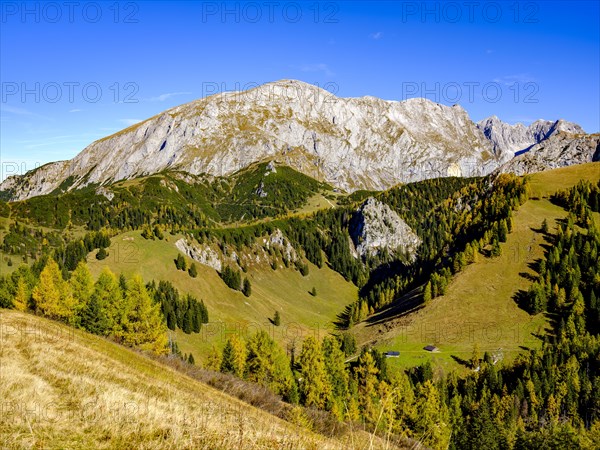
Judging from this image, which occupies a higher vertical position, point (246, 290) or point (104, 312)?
point (104, 312)

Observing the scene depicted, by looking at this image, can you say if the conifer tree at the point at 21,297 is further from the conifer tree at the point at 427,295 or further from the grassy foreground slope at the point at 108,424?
the conifer tree at the point at 427,295

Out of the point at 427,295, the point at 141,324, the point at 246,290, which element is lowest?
the point at 246,290

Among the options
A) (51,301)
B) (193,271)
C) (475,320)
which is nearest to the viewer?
(51,301)

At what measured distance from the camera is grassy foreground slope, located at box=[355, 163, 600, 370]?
397 ft

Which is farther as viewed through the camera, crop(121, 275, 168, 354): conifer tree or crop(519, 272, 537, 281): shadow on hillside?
crop(519, 272, 537, 281): shadow on hillside

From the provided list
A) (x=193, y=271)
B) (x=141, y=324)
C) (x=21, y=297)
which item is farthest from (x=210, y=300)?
(x=141, y=324)

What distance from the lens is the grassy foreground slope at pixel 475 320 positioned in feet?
397

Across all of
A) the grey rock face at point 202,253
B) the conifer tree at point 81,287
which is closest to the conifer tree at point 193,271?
the grey rock face at point 202,253

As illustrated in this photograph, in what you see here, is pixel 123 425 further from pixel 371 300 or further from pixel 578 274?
pixel 371 300

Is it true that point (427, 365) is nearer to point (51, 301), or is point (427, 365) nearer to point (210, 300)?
point (210, 300)

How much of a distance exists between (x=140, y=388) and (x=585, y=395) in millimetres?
119768

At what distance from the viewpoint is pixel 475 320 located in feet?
437

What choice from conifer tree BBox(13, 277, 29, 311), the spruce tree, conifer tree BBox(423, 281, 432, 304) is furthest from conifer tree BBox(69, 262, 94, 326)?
conifer tree BBox(423, 281, 432, 304)

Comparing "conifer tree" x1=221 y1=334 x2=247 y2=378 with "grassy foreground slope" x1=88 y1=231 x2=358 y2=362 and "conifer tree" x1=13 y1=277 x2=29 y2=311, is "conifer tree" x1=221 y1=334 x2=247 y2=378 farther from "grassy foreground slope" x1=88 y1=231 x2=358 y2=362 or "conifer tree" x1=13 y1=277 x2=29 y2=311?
"conifer tree" x1=13 y1=277 x2=29 y2=311
